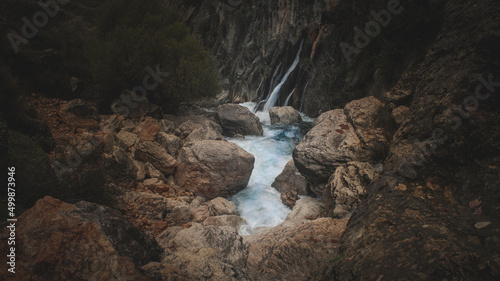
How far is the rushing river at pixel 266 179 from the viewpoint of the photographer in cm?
731

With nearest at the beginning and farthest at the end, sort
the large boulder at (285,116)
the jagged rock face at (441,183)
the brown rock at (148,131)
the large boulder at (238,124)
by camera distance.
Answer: the jagged rock face at (441,183) < the brown rock at (148,131) < the large boulder at (238,124) < the large boulder at (285,116)

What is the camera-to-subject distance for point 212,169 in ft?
25.7

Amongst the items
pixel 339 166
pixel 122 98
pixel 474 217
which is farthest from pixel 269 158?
pixel 474 217

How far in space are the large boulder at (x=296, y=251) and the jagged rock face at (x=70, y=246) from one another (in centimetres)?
→ 219

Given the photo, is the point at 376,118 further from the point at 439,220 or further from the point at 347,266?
the point at 347,266

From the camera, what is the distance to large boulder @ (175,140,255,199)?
304 inches

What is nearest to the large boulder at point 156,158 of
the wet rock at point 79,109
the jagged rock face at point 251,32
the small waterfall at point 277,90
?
the wet rock at point 79,109

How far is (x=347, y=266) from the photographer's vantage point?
9.43ft

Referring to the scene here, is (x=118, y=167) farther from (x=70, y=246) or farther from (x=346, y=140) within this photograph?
(x=346, y=140)

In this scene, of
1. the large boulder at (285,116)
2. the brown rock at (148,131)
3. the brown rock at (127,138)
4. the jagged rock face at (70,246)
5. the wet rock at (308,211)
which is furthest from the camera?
the large boulder at (285,116)

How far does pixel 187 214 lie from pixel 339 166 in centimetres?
447

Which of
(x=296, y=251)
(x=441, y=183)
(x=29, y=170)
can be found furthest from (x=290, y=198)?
(x=29, y=170)

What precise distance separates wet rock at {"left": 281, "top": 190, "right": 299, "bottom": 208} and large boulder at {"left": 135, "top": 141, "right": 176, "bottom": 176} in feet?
13.9

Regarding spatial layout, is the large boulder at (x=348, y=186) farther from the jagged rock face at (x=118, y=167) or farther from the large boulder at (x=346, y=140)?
the jagged rock face at (x=118, y=167)
